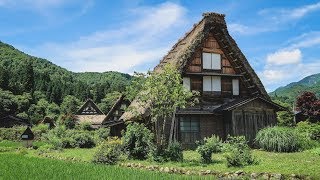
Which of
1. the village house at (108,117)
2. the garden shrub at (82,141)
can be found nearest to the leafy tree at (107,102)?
the village house at (108,117)

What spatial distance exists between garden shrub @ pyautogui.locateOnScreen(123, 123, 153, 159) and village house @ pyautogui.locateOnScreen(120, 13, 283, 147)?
5.30 meters

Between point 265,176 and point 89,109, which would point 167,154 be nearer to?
point 265,176

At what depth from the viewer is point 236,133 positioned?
26.3 m

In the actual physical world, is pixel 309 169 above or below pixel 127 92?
below

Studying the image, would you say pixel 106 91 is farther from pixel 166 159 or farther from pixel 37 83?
pixel 166 159

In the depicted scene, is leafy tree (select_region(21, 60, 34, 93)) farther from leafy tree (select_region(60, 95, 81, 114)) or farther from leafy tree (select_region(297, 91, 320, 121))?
leafy tree (select_region(297, 91, 320, 121))

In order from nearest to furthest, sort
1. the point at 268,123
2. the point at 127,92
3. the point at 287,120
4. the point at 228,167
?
1. the point at 228,167
2. the point at 127,92
3. the point at 268,123
4. the point at 287,120

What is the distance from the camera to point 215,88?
28.8 metres

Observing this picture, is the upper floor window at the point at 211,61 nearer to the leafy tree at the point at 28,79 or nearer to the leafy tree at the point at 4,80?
the leafy tree at the point at 4,80

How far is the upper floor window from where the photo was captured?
93.1ft

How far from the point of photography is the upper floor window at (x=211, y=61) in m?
28.4

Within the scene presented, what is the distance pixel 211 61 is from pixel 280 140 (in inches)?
352

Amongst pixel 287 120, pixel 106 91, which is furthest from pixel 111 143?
pixel 106 91

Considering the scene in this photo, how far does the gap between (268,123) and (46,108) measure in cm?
6150
